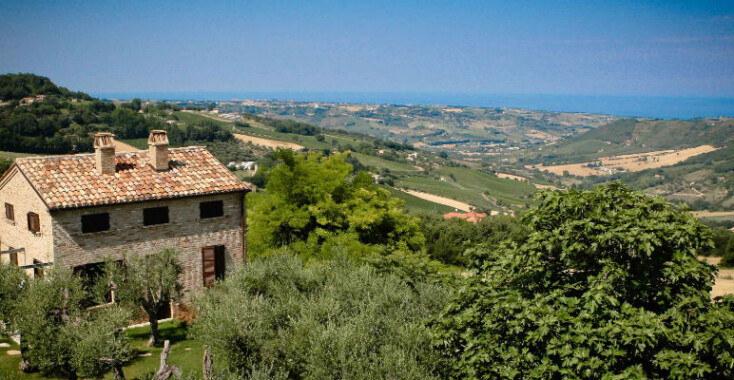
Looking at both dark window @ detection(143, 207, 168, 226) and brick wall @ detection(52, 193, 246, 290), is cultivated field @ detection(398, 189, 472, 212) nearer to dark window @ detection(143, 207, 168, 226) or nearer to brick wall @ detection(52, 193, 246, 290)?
brick wall @ detection(52, 193, 246, 290)

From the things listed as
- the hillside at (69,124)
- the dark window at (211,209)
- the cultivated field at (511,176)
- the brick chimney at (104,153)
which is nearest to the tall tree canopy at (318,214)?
the dark window at (211,209)

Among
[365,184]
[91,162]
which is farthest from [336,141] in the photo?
[91,162]

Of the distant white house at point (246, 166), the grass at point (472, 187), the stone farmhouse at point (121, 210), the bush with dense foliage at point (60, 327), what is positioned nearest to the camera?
the bush with dense foliage at point (60, 327)

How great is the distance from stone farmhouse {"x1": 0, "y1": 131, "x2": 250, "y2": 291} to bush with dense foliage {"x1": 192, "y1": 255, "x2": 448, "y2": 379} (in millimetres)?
6652

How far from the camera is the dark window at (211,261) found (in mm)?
23828

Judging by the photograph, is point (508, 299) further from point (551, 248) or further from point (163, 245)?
point (163, 245)

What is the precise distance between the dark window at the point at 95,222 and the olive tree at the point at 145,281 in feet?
7.38

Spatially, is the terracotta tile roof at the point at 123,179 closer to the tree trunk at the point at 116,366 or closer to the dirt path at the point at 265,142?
the tree trunk at the point at 116,366

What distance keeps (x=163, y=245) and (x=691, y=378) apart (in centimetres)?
1902

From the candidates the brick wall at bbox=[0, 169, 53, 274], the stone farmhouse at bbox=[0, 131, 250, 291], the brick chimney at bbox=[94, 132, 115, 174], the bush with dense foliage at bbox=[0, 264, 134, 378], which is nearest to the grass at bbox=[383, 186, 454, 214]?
the stone farmhouse at bbox=[0, 131, 250, 291]

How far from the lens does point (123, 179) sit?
2230 cm

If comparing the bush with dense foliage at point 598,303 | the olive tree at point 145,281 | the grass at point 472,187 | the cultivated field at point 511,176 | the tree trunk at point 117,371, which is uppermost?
the bush with dense foliage at point 598,303

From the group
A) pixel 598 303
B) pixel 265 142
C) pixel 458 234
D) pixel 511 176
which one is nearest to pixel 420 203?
pixel 458 234

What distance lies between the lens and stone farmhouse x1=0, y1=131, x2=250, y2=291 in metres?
20.6
